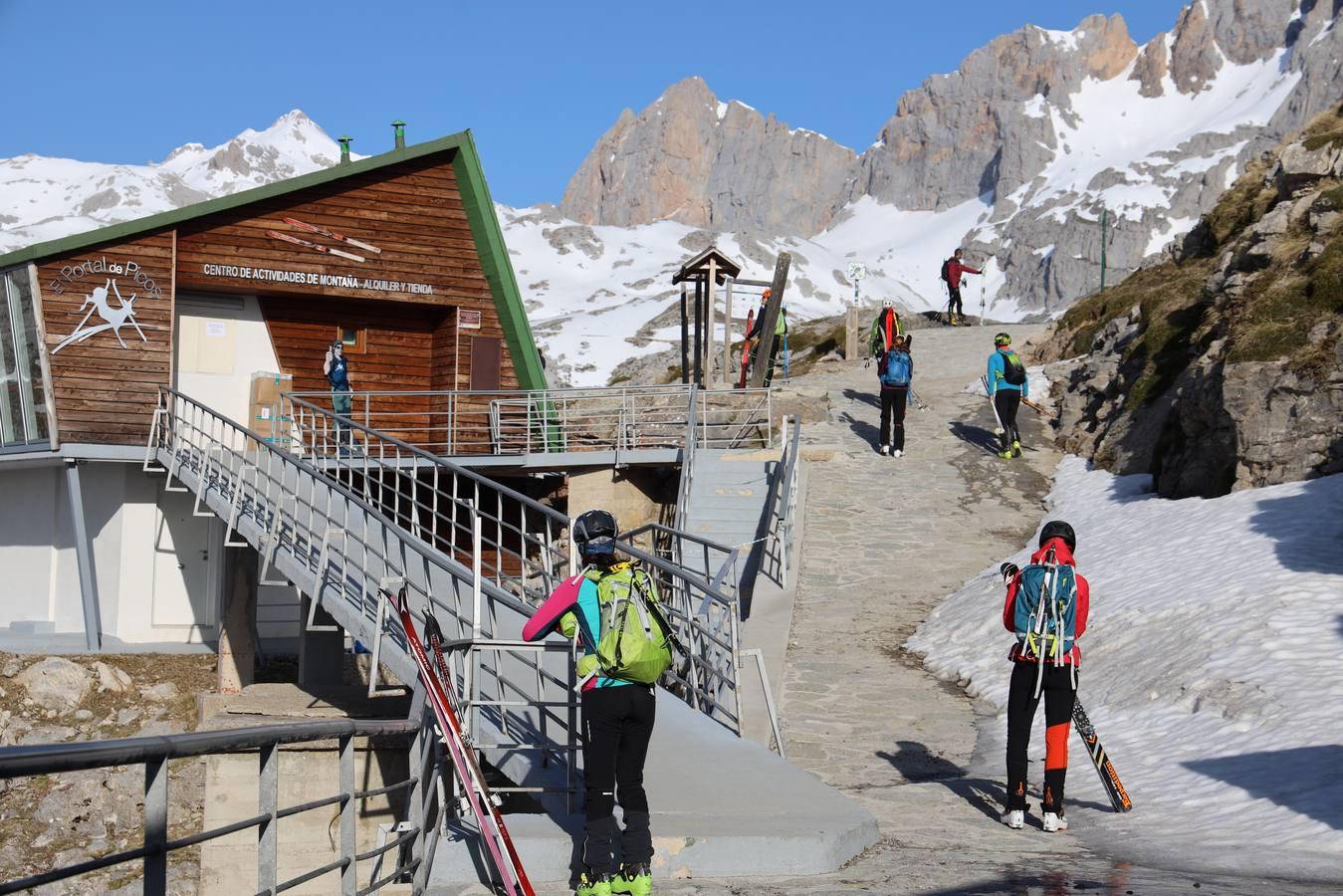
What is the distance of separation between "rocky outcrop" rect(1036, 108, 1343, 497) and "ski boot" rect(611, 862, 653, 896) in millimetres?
10539

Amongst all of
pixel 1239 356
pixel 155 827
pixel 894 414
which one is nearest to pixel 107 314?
pixel 894 414

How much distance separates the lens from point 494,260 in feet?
71.7

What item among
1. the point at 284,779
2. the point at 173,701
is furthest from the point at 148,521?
the point at 284,779

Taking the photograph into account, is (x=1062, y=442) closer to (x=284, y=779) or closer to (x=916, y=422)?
(x=916, y=422)

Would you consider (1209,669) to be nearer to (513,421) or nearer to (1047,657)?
(1047,657)

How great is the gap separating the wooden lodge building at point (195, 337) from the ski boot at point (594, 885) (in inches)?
568

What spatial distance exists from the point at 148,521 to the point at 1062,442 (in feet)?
44.7

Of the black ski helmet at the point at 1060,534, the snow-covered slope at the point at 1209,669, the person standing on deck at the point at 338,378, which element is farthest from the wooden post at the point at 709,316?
the black ski helmet at the point at 1060,534

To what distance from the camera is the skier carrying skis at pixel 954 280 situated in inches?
1256

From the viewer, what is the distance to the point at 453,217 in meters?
22.0

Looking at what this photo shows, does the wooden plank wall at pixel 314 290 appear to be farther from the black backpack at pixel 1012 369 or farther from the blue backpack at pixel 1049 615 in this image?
the blue backpack at pixel 1049 615

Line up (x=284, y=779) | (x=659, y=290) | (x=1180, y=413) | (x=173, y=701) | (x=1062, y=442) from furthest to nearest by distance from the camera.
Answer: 1. (x=659, y=290)
2. (x=1062, y=442)
3. (x=173, y=701)
4. (x=1180, y=413)
5. (x=284, y=779)

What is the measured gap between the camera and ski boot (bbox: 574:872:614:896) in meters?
6.00

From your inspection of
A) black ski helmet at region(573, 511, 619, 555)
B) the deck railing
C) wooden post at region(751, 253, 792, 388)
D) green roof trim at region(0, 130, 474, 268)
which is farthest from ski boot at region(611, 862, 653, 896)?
wooden post at region(751, 253, 792, 388)
